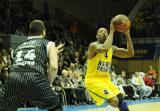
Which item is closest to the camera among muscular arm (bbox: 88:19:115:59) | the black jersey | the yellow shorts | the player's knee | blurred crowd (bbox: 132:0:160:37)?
the black jersey

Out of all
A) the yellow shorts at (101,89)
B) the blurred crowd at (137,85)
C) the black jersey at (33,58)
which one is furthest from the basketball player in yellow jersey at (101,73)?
the blurred crowd at (137,85)

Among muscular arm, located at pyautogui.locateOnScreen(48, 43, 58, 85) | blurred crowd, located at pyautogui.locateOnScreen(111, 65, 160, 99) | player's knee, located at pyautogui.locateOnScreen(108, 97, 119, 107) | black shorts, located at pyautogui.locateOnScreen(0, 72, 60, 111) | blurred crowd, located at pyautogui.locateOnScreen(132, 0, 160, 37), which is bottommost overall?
blurred crowd, located at pyautogui.locateOnScreen(111, 65, 160, 99)

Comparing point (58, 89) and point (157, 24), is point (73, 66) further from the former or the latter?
point (157, 24)

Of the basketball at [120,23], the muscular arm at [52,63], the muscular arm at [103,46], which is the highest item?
the basketball at [120,23]

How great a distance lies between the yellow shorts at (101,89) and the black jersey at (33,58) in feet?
8.21

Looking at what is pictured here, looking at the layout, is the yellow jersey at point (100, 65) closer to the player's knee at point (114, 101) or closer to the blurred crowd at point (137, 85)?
the player's knee at point (114, 101)

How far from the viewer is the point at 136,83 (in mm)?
20078

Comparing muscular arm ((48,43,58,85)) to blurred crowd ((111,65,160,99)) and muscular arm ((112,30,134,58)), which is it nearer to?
muscular arm ((112,30,134,58))

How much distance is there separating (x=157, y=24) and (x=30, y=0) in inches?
327

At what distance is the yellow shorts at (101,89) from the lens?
7.96m

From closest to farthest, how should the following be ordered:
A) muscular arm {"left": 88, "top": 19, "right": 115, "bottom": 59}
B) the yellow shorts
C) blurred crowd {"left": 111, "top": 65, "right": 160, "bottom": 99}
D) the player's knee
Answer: muscular arm {"left": 88, "top": 19, "right": 115, "bottom": 59} → the player's knee → the yellow shorts → blurred crowd {"left": 111, "top": 65, "right": 160, "bottom": 99}

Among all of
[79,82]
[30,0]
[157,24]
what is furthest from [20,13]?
[157,24]

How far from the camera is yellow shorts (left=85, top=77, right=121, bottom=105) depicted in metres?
7.96

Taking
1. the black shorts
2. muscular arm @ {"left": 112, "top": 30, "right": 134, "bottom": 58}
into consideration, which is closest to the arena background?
muscular arm @ {"left": 112, "top": 30, "right": 134, "bottom": 58}
